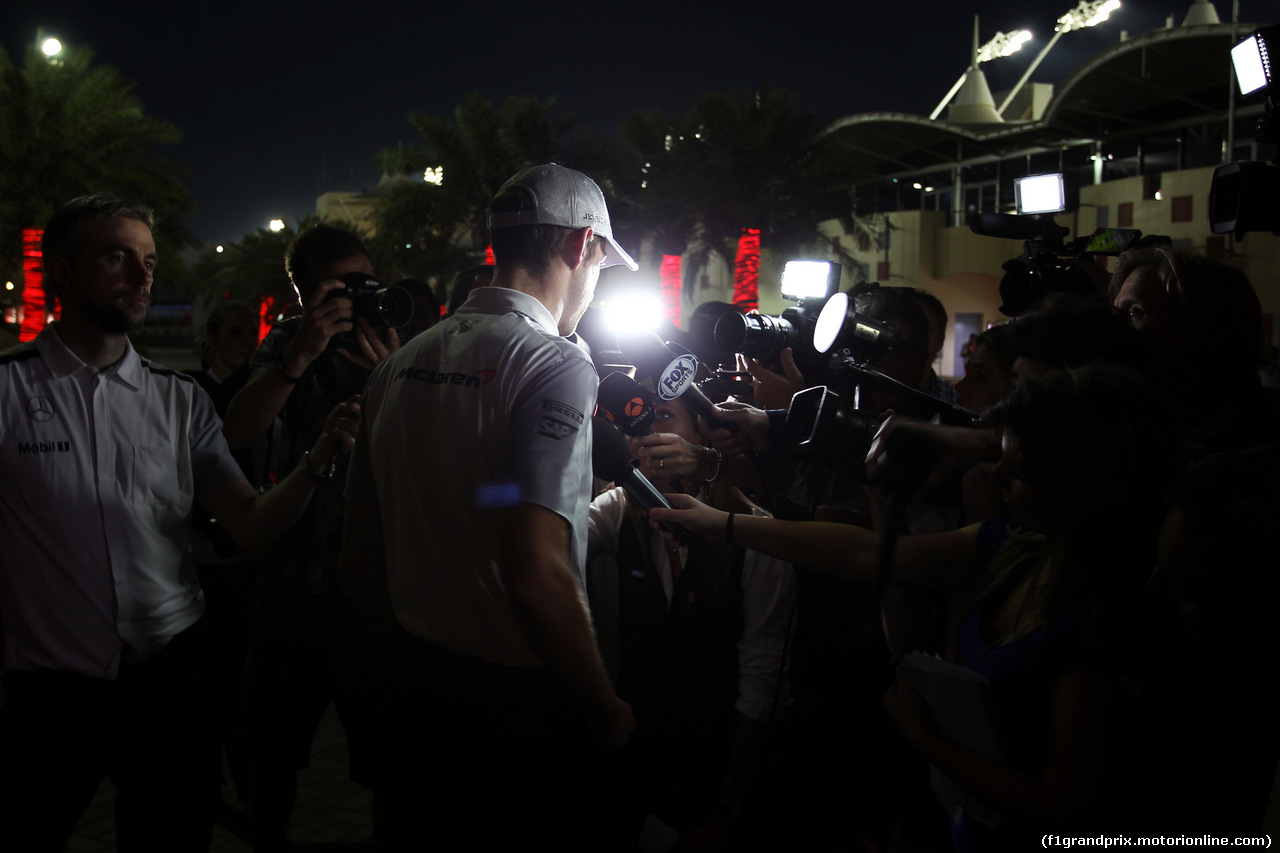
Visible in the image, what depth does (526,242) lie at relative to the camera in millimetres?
2260

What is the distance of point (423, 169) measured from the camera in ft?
97.7

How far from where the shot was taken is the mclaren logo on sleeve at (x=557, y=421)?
1.98 metres

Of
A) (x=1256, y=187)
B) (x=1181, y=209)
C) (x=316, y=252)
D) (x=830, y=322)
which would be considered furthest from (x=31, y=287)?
(x=1181, y=209)

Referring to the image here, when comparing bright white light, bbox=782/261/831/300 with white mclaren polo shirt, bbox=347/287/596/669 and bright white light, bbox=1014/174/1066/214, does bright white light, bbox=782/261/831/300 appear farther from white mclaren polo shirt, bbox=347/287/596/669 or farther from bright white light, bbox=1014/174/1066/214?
white mclaren polo shirt, bbox=347/287/596/669

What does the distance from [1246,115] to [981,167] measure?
345 inches

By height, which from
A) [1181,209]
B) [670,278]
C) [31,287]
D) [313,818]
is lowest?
[313,818]

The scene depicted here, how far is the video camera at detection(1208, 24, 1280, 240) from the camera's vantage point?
11.1 feet

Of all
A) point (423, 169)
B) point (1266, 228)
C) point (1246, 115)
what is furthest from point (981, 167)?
point (1266, 228)

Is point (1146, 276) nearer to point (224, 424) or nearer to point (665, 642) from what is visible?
point (665, 642)

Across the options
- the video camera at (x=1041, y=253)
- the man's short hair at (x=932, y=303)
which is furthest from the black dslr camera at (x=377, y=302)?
the man's short hair at (x=932, y=303)

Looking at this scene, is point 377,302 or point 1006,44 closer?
point 377,302

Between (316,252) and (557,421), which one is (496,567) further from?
(316,252)

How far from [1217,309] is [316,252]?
10.1 feet

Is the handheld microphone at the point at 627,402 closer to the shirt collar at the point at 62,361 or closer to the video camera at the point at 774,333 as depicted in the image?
the video camera at the point at 774,333
